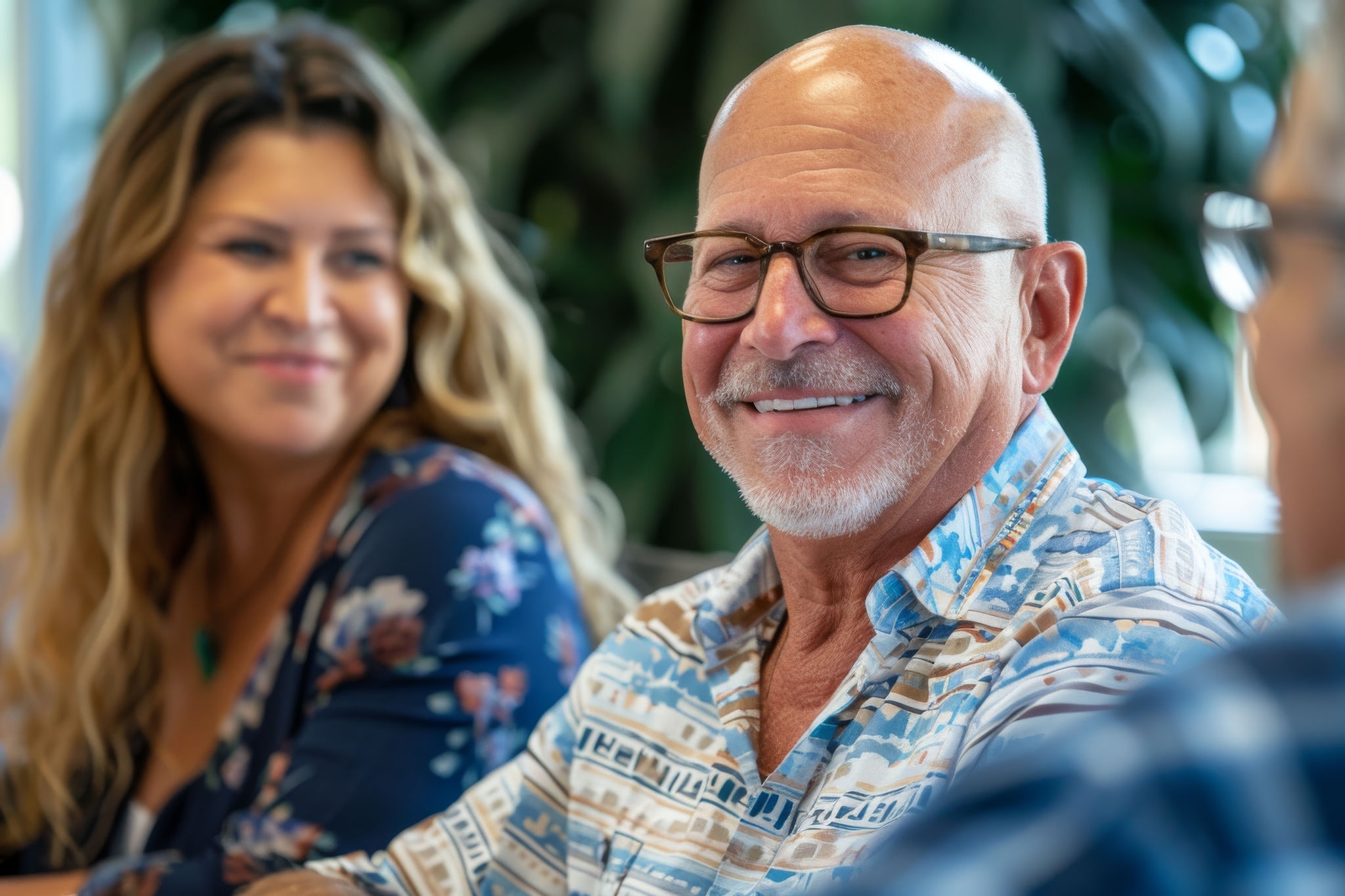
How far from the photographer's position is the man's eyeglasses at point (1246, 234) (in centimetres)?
53

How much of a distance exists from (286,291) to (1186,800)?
157 cm

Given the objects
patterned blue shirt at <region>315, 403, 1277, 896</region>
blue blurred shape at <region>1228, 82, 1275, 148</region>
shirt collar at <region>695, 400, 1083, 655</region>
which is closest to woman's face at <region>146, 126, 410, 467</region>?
patterned blue shirt at <region>315, 403, 1277, 896</region>

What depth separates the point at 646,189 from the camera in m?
2.69

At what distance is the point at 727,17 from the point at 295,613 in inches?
57.0

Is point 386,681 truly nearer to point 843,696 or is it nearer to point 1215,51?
point 843,696

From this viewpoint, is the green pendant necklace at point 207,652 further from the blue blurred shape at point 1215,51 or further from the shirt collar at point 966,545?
the blue blurred shape at point 1215,51

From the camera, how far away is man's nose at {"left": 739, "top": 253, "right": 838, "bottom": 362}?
107 cm

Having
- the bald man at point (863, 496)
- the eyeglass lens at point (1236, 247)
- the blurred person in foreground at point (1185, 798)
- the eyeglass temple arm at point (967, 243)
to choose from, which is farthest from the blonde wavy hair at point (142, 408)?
the blurred person in foreground at point (1185, 798)

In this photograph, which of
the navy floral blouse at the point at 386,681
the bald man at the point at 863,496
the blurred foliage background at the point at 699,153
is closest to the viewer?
the bald man at the point at 863,496

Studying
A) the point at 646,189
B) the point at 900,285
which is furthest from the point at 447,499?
the point at 646,189

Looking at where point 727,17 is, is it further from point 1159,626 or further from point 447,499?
point 1159,626

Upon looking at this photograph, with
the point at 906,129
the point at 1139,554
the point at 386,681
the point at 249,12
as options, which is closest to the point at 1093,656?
the point at 1139,554

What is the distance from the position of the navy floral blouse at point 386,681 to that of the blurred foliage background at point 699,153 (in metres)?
0.73

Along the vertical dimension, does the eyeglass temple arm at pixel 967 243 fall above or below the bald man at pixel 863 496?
above
